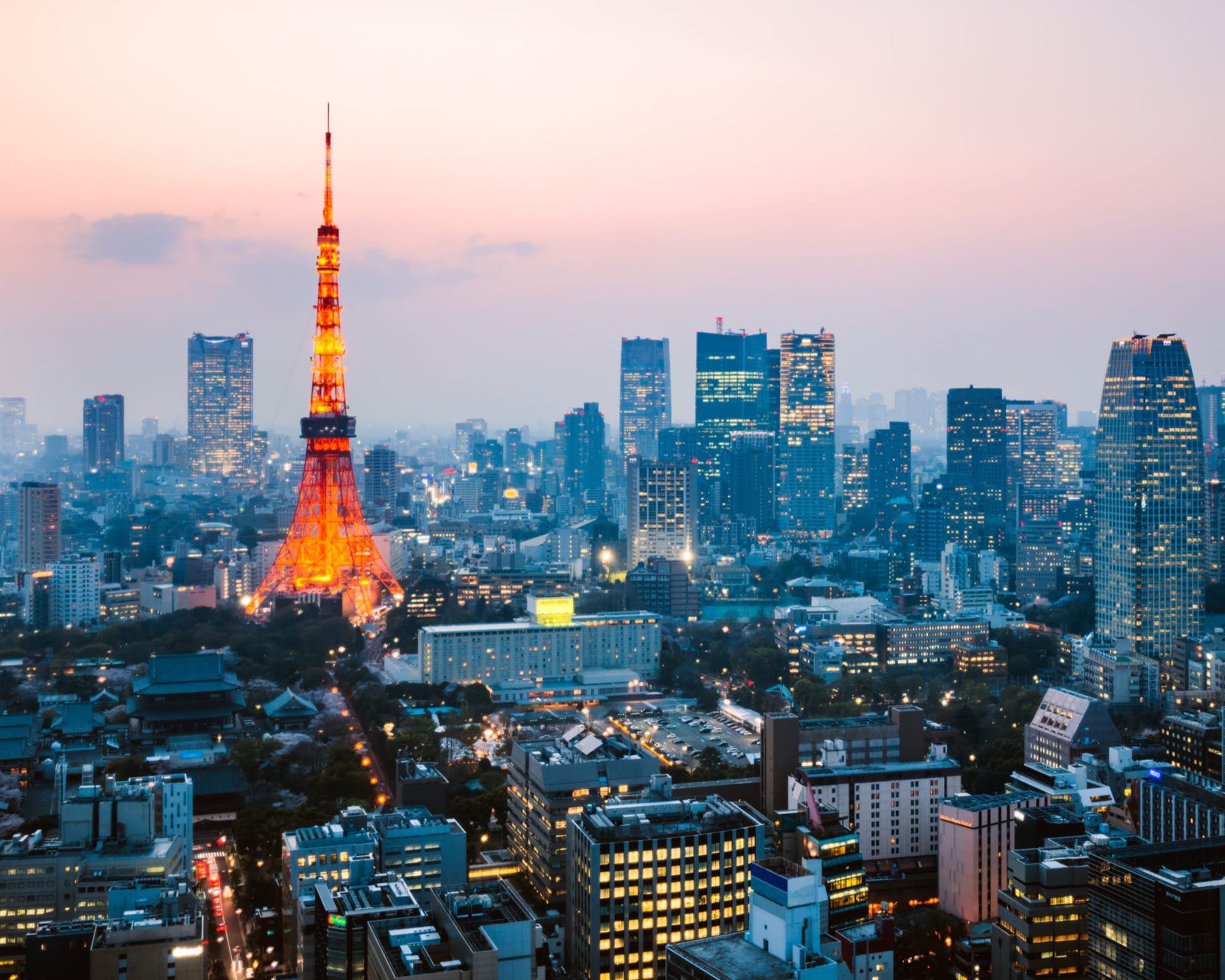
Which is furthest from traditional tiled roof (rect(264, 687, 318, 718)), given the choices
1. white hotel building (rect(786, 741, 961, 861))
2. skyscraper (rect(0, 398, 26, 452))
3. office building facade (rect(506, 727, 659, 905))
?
skyscraper (rect(0, 398, 26, 452))

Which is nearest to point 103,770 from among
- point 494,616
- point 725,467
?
point 494,616

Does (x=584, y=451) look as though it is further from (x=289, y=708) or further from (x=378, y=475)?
(x=289, y=708)

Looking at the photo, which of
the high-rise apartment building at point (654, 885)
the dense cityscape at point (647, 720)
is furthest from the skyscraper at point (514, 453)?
the high-rise apartment building at point (654, 885)

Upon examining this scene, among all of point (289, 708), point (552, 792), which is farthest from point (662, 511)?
point (552, 792)

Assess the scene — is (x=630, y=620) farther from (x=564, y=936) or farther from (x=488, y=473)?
(x=488, y=473)

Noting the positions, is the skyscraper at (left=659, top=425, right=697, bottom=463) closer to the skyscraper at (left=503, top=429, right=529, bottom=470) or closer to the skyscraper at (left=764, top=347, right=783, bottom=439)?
the skyscraper at (left=764, top=347, right=783, bottom=439)
